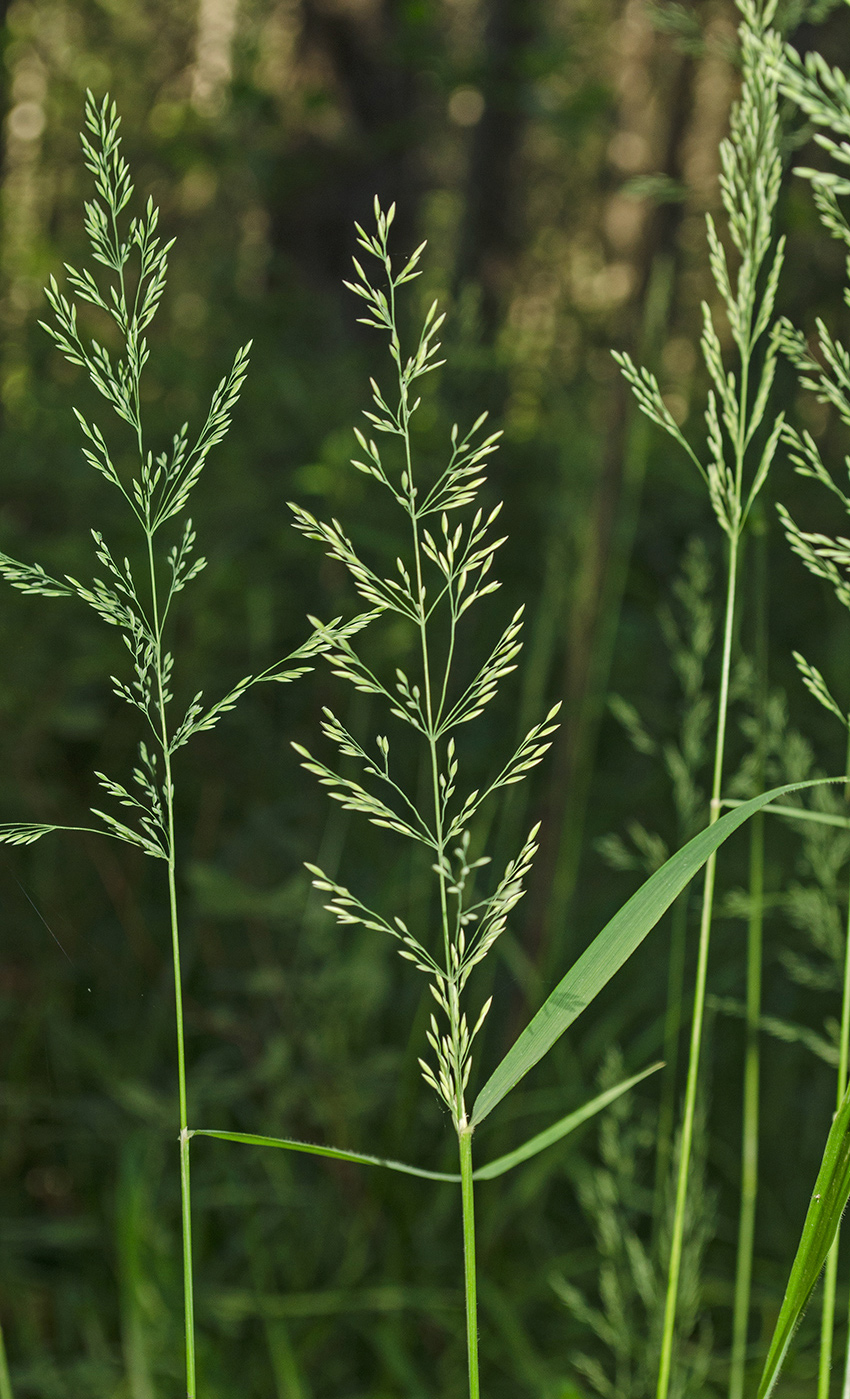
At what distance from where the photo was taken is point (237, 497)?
7.54 feet

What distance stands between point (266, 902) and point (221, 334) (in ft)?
6.68

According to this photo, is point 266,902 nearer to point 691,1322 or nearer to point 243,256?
point 691,1322

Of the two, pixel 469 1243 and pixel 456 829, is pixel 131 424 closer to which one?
pixel 456 829

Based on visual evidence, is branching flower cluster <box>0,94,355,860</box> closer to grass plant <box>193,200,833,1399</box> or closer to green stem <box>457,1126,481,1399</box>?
grass plant <box>193,200,833,1399</box>

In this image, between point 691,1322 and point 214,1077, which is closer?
point 691,1322

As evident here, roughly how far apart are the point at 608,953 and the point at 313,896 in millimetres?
1362

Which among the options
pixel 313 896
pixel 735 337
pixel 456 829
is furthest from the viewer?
pixel 313 896

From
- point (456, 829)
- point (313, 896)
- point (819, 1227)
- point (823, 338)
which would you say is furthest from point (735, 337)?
point (313, 896)

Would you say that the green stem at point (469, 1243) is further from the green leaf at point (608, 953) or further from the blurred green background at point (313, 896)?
the blurred green background at point (313, 896)

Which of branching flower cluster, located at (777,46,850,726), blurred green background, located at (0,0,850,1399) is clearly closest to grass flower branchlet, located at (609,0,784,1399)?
branching flower cluster, located at (777,46,850,726)

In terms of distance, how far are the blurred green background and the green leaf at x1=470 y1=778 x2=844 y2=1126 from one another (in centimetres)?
43

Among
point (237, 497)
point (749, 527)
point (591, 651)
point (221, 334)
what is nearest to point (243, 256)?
point (221, 334)

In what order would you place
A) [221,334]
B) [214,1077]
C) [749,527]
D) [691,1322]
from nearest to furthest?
[749,527] → [691,1322] → [214,1077] → [221,334]

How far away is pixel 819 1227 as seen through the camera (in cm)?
47
